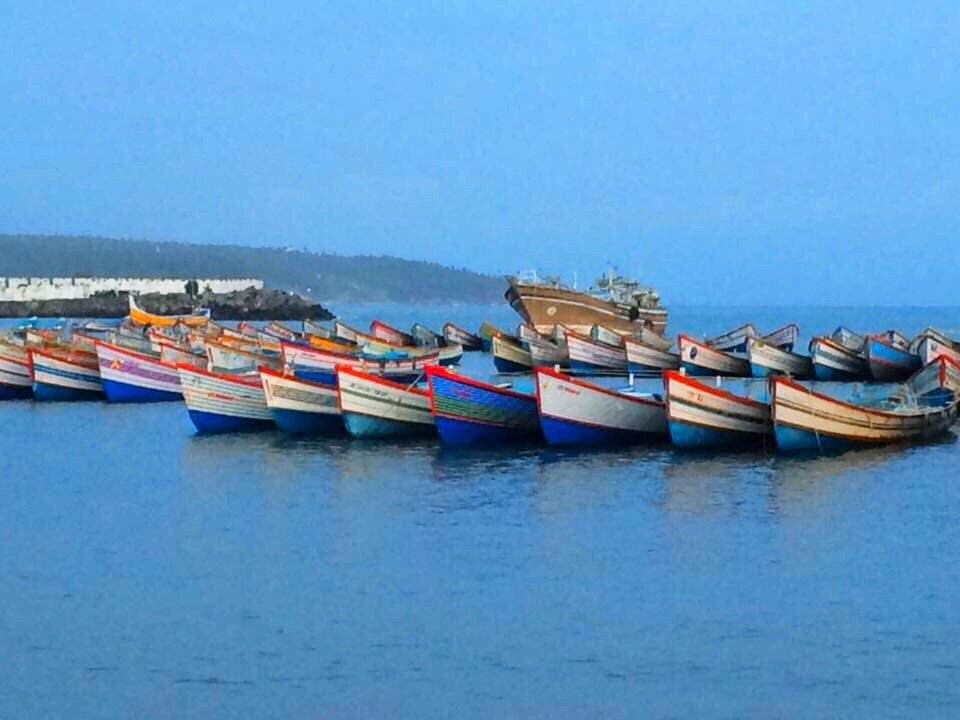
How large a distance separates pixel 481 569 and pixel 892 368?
117 feet

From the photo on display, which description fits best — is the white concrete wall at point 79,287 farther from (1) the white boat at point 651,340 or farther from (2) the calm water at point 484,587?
(2) the calm water at point 484,587

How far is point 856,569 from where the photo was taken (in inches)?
768

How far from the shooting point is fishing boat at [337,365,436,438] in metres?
33.0

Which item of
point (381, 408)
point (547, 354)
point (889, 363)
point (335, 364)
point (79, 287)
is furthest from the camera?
point (79, 287)

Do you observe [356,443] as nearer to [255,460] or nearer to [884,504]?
[255,460]

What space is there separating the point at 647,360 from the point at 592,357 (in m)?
2.26

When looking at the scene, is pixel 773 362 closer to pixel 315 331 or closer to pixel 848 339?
pixel 848 339

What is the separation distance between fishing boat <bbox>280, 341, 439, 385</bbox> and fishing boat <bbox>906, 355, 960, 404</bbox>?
41.0ft

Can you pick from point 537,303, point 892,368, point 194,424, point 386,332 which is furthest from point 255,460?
point 537,303

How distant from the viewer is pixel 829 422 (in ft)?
100

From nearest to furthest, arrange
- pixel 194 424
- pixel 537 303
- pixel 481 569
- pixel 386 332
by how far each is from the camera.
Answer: pixel 481 569, pixel 194 424, pixel 386 332, pixel 537 303

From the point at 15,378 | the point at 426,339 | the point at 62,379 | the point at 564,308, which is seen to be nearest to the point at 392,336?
the point at 426,339

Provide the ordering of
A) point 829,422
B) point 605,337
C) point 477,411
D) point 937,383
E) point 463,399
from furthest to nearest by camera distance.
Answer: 1. point 605,337
2. point 937,383
3. point 477,411
4. point 463,399
5. point 829,422

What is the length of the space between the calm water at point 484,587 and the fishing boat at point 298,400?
3942mm
